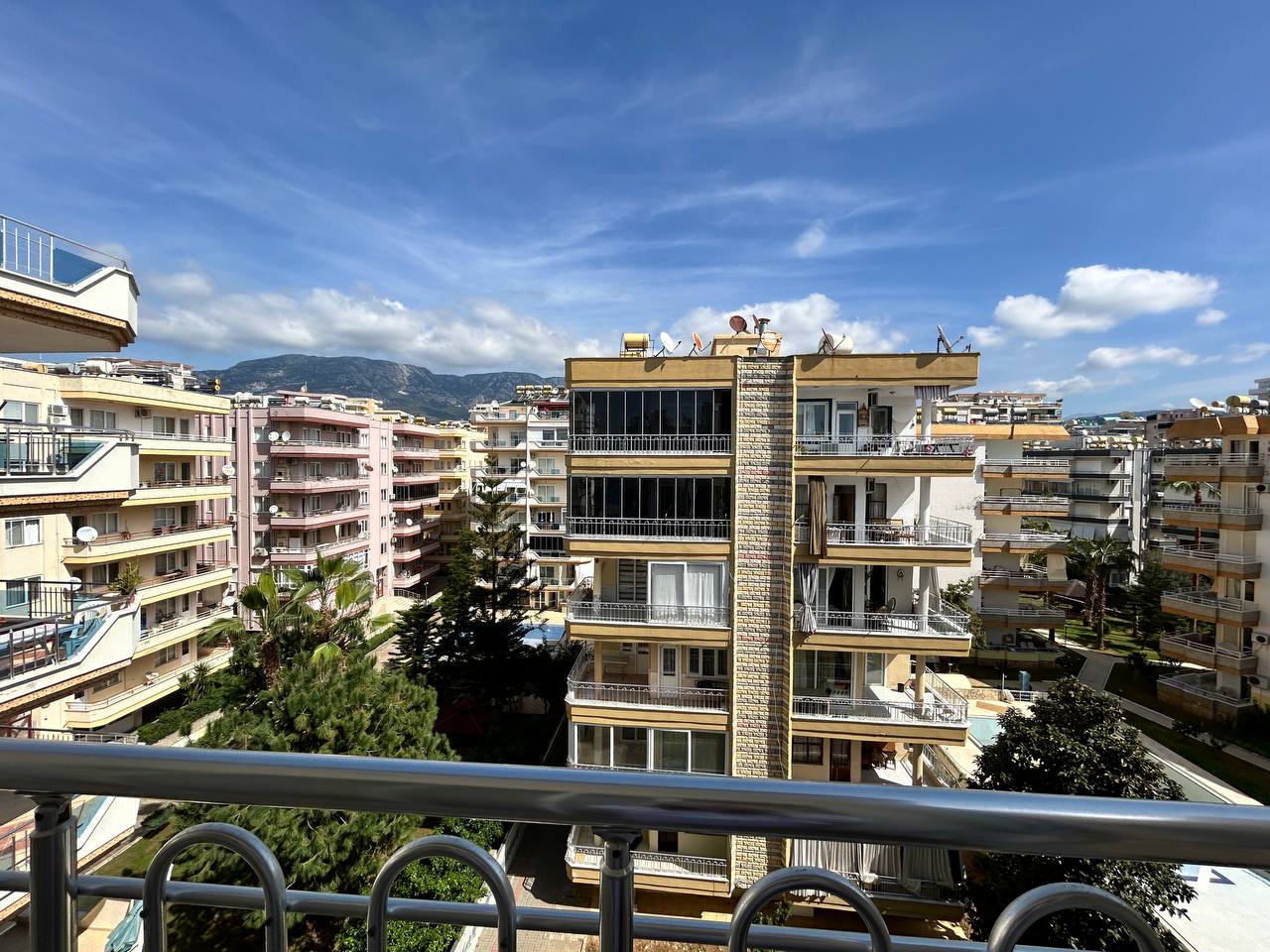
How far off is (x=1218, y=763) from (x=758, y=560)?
13457 millimetres

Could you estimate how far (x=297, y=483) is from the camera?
24.1 metres

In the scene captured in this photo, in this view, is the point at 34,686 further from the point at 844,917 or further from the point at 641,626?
the point at 844,917

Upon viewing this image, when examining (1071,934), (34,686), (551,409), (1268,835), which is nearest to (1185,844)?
(1268,835)

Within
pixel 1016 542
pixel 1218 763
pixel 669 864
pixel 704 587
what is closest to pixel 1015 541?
A: pixel 1016 542

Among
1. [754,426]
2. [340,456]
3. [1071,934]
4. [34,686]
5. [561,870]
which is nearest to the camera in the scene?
[1071,934]

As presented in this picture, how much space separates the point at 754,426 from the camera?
1077cm

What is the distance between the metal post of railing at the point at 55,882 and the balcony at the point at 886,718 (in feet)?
32.5

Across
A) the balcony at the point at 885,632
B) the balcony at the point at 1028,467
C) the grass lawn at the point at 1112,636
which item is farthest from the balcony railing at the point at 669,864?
the grass lawn at the point at 1112,636

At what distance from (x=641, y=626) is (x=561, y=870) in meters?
4.95

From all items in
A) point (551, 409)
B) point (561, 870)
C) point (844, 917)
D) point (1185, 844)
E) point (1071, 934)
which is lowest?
point (561, 870)

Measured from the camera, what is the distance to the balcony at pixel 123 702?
45.3ft

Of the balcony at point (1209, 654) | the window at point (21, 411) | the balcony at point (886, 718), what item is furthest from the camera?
the balcony at point (1209, 654)

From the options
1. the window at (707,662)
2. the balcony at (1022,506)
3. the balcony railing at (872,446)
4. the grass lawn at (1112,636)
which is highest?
the balcony railing at (872,446)

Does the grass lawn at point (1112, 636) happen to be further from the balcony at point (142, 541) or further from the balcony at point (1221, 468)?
the balcony at point (142, 541)
